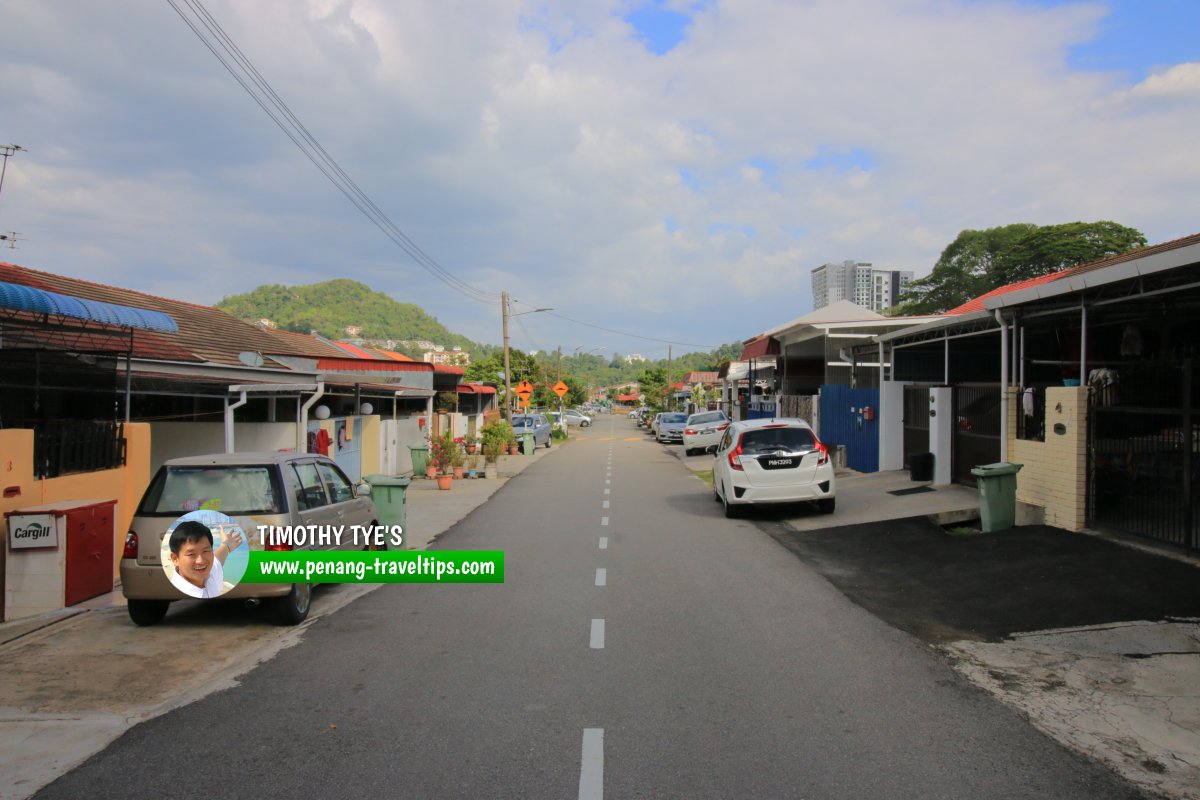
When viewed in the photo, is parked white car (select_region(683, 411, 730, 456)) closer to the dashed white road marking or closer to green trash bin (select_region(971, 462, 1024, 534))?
green trash bin (select_region(971, 462, 1024, 534))

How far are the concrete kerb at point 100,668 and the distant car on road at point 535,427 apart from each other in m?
30.0

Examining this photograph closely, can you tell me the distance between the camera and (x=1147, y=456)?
9.85 metres

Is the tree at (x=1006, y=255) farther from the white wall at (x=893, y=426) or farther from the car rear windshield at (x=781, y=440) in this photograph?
the car rear windshield at (x=781, y=440)

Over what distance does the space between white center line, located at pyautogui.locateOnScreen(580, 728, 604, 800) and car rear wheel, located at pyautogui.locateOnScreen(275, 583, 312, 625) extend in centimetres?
374

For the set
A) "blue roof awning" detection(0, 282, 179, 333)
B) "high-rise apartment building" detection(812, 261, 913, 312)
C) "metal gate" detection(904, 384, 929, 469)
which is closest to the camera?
"blue roof awning" detection(0, 282, 179, 333)

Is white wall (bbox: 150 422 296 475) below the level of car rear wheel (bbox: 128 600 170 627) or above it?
above

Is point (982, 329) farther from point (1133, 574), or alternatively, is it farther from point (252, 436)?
point (252, 436)

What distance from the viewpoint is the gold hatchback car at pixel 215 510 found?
23.7 ft

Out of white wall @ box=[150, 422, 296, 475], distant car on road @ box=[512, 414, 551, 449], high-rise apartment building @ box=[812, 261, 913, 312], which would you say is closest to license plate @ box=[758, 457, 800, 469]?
white wall @ box=[150, 422, 296, 475]

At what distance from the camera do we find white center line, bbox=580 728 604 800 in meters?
4.10

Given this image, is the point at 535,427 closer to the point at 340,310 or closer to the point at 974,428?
the point at 974,428

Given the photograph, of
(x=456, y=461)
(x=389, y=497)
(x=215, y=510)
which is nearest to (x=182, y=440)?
(x=389, y=497)

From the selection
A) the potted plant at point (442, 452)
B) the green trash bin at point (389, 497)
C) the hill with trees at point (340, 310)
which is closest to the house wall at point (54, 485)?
the green trash bin at point (389, 497)

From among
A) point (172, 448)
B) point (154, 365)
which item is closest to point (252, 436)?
point (172, 448)
